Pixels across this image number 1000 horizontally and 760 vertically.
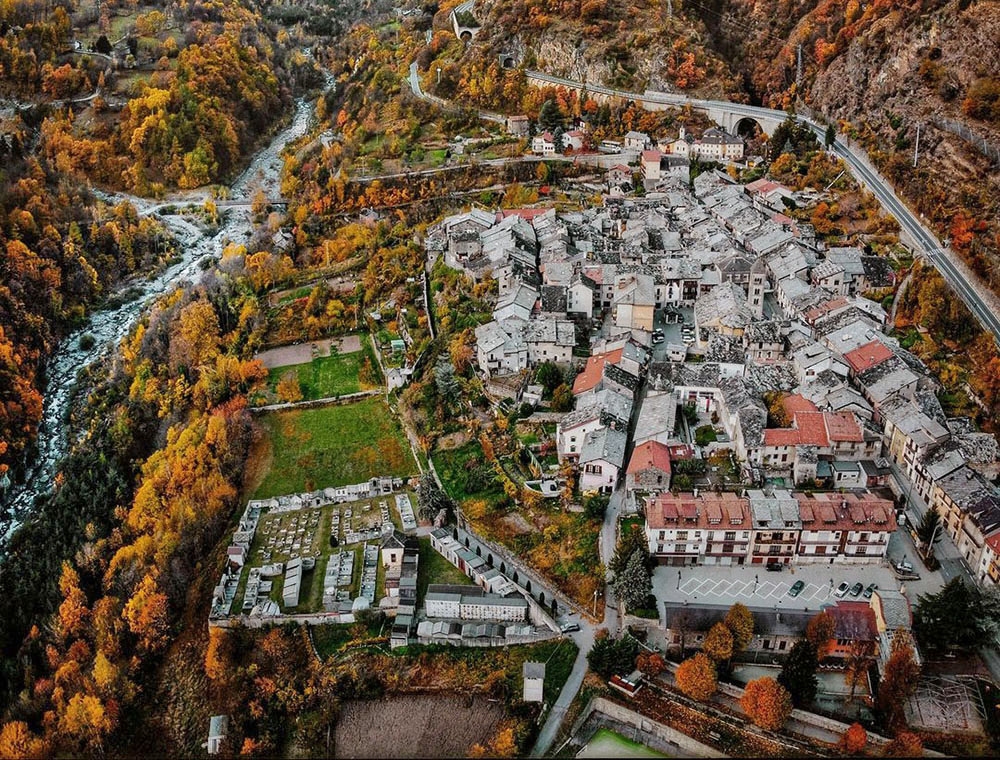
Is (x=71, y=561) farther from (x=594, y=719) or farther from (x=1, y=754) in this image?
(x=594, y=719)

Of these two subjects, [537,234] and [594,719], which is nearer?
[594,719]

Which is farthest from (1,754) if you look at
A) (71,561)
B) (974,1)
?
(974,1)

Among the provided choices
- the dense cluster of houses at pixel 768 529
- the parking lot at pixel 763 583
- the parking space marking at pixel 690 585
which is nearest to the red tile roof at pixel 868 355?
the dense cluster of houses at pixel 768 529

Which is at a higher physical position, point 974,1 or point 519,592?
point 974,1

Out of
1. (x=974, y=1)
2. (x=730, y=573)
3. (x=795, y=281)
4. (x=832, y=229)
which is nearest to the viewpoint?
(x=730, y=573)

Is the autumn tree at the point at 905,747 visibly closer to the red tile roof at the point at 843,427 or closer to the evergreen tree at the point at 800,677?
the evergreen tree at the point at 800,677

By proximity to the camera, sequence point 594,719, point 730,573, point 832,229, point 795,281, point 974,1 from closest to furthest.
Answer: point 594,719 → point 730,573 → point 795,281 → point 832,229 → point 974,1

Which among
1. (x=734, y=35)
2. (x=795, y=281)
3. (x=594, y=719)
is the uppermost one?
(x=734, y=35)
